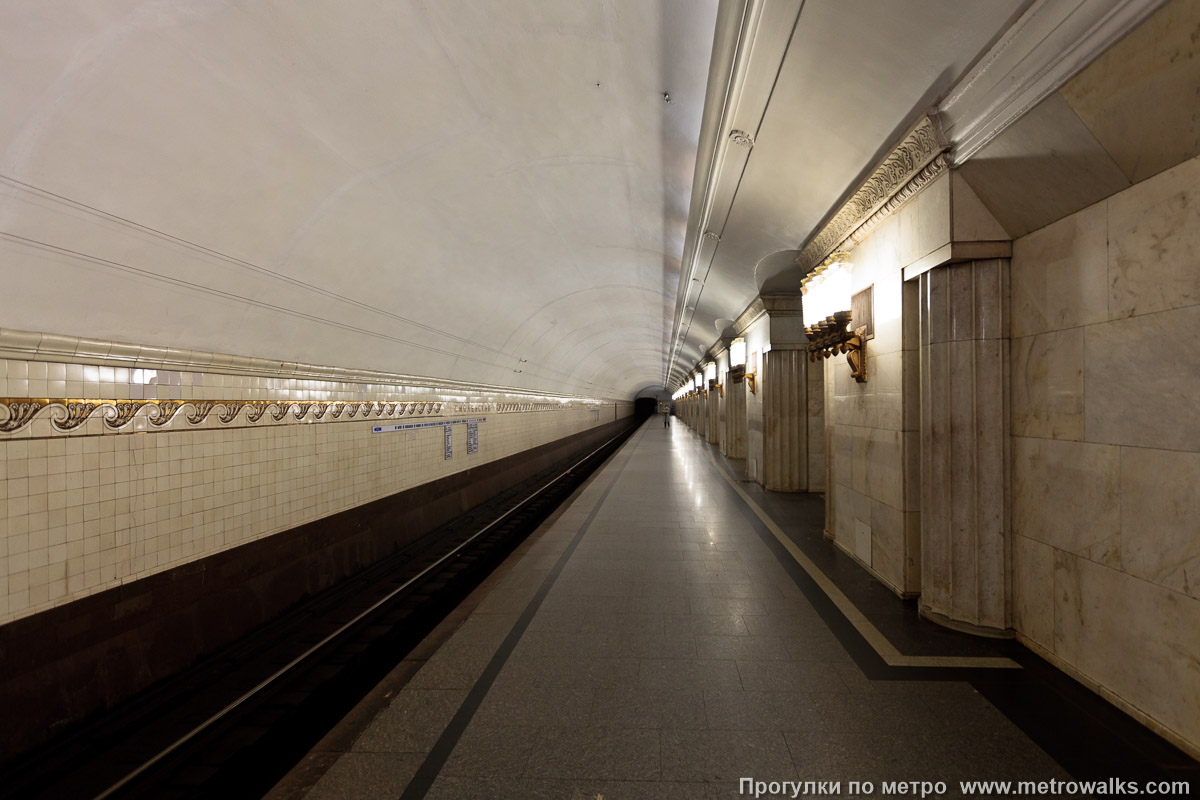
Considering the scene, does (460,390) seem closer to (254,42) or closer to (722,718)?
(254,42)

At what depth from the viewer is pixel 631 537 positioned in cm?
573

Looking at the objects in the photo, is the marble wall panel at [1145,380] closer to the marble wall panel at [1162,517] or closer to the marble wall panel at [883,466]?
the marble wall panel at [1162,517]

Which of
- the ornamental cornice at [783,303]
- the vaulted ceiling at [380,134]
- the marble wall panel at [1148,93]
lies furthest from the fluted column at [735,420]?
the marble wall panel at [1148,93]

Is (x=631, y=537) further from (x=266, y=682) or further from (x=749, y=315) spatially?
(x=749, y=315)

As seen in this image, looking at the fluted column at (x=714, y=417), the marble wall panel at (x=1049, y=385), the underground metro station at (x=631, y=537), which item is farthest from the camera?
the fluted column at (x=714, y=417)

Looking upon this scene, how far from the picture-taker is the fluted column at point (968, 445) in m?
3.13

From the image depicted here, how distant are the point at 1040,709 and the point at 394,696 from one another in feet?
10.6

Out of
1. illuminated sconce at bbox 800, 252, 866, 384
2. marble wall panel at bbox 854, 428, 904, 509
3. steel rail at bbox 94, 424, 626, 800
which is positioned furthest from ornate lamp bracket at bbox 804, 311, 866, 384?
steel rail at bbox 94, 424, 626, 800

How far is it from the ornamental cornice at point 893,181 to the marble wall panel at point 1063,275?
753 mm

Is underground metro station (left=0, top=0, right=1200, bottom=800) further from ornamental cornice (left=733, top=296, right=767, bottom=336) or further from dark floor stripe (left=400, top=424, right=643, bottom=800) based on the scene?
ornamental cornice (left=733, top=296, right=767, bottom=336)

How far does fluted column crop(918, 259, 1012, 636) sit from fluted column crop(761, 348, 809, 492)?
5127mm

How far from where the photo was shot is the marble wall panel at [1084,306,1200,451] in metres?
2.07

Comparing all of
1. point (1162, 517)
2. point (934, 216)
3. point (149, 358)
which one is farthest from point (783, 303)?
point (149, 358)

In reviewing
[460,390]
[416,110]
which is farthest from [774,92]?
[460,390]
